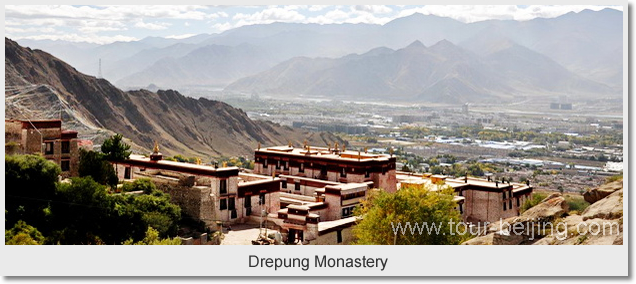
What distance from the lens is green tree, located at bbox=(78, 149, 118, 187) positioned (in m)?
25.0

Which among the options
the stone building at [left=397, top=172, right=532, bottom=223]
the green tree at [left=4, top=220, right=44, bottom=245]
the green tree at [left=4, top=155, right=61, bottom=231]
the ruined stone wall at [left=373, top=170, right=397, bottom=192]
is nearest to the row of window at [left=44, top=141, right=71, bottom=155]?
the green tree at [left=4, top=155, right=61, bottom=231]

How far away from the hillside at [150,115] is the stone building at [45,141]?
1608 inches

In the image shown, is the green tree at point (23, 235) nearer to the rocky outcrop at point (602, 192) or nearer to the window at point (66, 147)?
the window at point (66, 147)

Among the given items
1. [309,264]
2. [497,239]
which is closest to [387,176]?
[497,239]

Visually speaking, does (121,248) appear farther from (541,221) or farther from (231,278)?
(541,221)

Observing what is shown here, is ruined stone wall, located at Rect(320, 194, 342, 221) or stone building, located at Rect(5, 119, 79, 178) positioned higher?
stone building, located at Rect(5, 119, 79, 178)

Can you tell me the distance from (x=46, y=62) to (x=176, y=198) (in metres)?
66.2

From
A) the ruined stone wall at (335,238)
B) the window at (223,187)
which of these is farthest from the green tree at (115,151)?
the ruined stone wall at (335,238)

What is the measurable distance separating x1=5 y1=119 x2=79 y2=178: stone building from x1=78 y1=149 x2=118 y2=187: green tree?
139cm

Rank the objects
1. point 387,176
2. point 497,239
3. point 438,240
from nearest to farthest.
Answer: point 497,239
point 438,240
point 387,176

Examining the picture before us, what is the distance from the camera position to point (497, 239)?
56.4 feet

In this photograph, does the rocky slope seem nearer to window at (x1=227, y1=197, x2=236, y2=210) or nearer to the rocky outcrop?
the rocky outcrop

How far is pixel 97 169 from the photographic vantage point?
25031 millimetres

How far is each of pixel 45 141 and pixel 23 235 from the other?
838 cm
